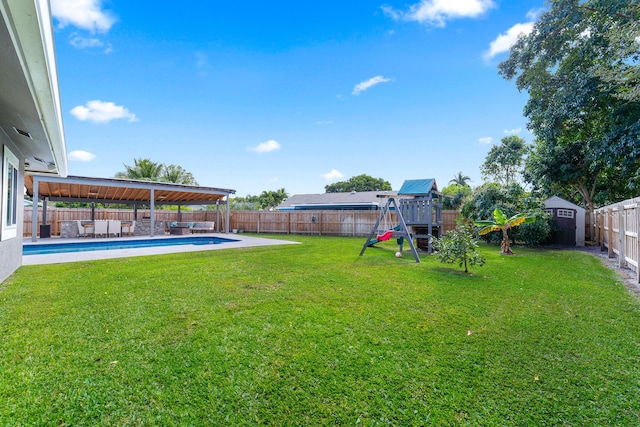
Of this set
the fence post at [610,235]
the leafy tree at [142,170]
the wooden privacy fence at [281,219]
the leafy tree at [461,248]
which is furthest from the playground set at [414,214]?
the leafy tree at [142,170]

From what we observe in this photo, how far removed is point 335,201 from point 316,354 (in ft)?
93.7

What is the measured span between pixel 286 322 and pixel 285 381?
3.99 feet

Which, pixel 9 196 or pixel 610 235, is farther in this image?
pixel 610 235

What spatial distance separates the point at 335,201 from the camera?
103 ft

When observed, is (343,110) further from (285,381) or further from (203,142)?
(285,381)

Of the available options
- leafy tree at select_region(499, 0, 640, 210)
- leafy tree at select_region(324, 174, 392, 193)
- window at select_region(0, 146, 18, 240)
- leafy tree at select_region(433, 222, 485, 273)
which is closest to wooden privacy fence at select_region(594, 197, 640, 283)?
leafy tree at select_region(433, 222, 485, 273)

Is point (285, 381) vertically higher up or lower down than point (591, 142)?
lower down

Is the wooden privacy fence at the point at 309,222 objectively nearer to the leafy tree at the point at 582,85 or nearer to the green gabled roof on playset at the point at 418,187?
the leafy tree at the point at 582,85

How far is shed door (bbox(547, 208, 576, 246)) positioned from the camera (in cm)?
1322

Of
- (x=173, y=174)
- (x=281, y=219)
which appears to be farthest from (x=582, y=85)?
(x=173, y=174)

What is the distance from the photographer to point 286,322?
3752 mm

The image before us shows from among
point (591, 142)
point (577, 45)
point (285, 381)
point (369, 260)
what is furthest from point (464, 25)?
point (285, 381)

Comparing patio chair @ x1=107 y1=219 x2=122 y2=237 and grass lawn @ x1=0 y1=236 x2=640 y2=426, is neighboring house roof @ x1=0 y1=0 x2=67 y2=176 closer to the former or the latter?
grass lawn @ x1=0 y1=236 x2=640 y2=426

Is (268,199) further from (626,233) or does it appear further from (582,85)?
(626,233)
